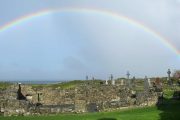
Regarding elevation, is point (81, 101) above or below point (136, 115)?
above

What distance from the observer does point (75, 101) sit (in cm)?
4262

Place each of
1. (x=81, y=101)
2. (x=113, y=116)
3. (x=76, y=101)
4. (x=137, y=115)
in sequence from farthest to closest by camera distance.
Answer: (x=81, y=101), (x=76, y=101), (x=113, y=116), (x=137, y=115)

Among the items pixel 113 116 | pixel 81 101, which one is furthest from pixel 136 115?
pixel 81 101

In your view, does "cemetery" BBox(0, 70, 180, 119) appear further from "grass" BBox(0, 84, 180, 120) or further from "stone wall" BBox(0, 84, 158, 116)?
"grass" BBox(0, 84, 180, 120)

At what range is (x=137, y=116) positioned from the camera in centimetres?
3294

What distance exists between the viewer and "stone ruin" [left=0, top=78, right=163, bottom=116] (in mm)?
38531

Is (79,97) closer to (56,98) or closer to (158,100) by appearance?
(56,98)

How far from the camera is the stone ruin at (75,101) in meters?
38.5

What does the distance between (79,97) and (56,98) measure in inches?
124

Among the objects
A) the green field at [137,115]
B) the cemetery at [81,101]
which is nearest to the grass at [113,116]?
the green field at [137,115]

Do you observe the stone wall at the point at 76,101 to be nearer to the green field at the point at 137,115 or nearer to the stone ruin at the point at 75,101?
the stone ruin at the point at 75,101

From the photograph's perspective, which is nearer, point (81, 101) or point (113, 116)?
point (113, 116)

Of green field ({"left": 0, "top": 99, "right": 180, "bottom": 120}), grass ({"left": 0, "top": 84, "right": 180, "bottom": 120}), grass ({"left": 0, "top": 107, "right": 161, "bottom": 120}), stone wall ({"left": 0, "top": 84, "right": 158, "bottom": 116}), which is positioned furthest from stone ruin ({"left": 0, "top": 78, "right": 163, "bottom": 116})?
grass ({"left": 0, "top": 107, "right": 161, "bottom": 120})

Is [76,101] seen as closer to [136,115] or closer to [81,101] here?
[81,101]
